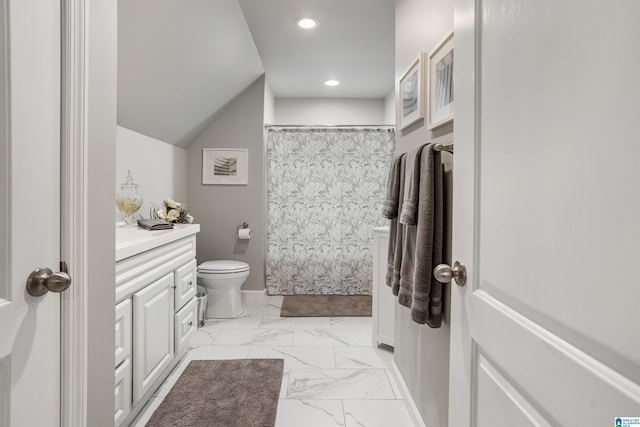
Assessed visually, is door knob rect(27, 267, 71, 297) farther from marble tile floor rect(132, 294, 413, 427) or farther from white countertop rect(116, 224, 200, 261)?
marble tile floor rect(132, 294, 413, 427)

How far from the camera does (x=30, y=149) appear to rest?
30.7 inches

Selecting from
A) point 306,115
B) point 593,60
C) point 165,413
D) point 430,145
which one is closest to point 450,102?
point 430,145

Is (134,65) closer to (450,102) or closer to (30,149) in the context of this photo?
(30,149)

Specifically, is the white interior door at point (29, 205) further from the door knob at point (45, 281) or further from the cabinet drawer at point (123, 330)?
the cabinet drawer at point (123, 330)

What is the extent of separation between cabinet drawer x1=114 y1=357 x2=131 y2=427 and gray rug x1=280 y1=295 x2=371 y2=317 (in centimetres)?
185

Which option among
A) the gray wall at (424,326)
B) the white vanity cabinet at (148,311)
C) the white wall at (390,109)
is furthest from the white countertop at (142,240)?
the white wall at (390,109)

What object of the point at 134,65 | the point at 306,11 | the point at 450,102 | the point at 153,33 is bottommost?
the point at 450,102

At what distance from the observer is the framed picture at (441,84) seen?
1.39 m

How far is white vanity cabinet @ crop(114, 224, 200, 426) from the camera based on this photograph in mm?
1525

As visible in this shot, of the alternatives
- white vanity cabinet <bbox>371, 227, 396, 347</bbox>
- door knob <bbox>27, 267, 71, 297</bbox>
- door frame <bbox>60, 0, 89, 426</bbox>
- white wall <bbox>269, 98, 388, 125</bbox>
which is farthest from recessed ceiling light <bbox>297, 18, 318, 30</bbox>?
door knob <bbox>27, 267, 71, 297</bbox>

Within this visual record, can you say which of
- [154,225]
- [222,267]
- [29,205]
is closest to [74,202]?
[29,205]

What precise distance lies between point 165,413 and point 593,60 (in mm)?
2089

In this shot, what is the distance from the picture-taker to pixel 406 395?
6.24 ft

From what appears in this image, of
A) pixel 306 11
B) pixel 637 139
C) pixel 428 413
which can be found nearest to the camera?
pixel 637 139
